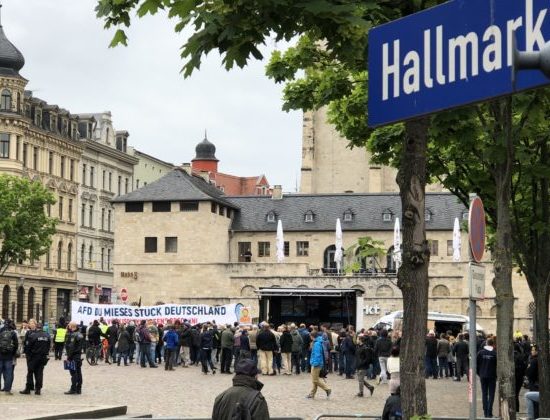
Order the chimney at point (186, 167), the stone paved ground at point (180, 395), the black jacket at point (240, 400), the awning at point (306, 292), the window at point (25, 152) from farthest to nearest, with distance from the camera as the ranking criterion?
the chimney at point (186, 167) → the window at point (25, 152) → the awning at point (306, 292) → the stone paved ground at point (180, 395) → the black jacket at point (240, 400)

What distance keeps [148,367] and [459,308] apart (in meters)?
43.6

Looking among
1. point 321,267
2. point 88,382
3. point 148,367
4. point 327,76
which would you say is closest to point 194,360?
point 148,367

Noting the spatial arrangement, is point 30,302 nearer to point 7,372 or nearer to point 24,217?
point 24,217

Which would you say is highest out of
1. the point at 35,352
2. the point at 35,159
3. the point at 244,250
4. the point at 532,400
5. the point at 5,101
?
the point at 5,101

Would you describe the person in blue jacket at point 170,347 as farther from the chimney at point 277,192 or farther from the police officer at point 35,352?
the chimney at point 277,192

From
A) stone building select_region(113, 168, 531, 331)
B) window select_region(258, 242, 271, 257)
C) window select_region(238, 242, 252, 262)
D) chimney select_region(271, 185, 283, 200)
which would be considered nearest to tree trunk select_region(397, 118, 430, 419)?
stone building select_region(113, 168, 531, 331)

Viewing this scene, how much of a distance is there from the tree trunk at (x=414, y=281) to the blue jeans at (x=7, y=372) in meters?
17.3

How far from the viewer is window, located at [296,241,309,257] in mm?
96625

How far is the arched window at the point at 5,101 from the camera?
82.0 metres

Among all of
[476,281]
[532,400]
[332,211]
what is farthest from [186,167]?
[476,281]

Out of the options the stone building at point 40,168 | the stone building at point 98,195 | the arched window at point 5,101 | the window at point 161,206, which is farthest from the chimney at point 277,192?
the arched window at point 5,101

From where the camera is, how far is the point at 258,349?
39312 millimetres

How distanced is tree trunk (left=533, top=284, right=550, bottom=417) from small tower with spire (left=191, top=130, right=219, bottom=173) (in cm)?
12709

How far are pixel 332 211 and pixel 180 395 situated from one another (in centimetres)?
7016
